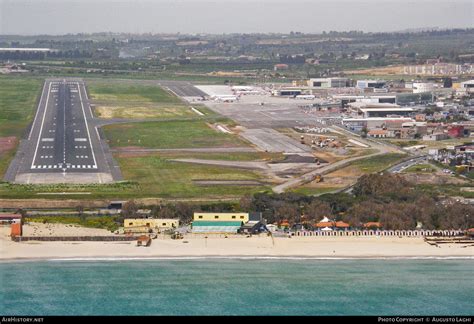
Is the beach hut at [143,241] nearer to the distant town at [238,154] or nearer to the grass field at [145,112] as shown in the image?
the distant town at [238,154]

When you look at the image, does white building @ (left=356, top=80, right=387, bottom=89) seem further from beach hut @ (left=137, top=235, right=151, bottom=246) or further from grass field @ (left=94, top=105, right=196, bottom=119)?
beach hut @ (left=137, top=235, right=151, bottom=246)

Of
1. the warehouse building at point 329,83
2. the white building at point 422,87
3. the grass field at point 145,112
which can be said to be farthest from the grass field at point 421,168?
the warehouse building at point 329,83

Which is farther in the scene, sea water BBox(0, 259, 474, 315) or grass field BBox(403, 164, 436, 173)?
grass field BBox(403, 164, 436, 173)

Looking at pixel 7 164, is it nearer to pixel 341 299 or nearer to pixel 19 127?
pixel 19 127

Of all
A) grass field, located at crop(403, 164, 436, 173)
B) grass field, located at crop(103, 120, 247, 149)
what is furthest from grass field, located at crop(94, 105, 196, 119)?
grass field, located at crop(403, 164, 436, 173)

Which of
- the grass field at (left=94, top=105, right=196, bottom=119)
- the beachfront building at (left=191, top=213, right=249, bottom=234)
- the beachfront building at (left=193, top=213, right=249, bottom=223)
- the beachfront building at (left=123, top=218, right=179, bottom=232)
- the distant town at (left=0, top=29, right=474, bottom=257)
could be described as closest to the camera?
the beachfront building at (left=191, top=213, right=249, bottom=234)

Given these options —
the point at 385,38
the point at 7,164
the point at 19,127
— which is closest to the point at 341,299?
the point at 7,164
